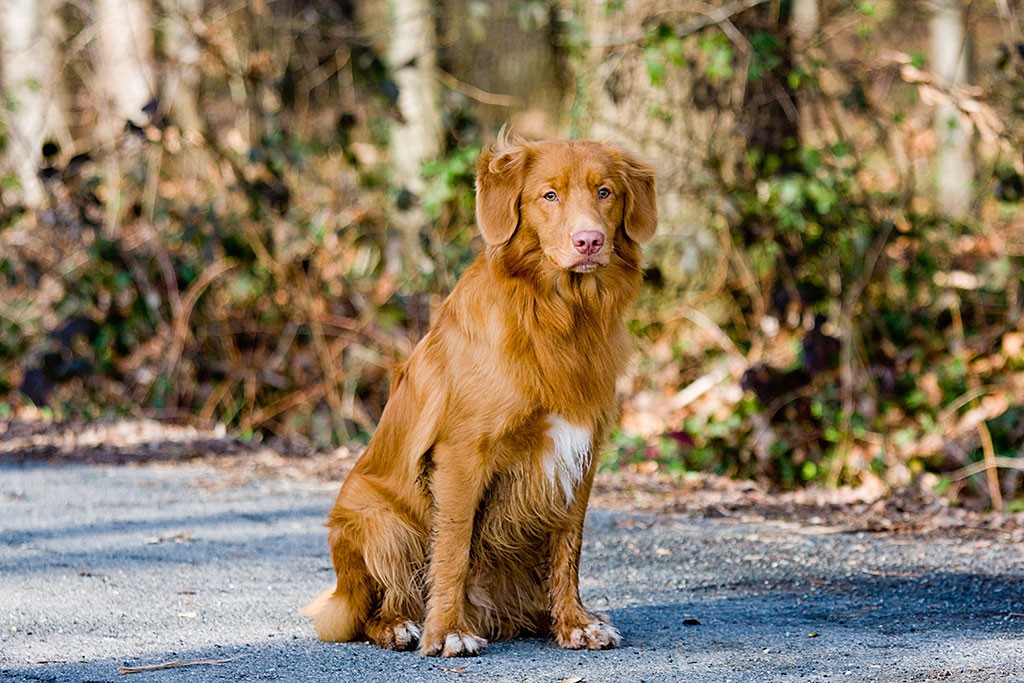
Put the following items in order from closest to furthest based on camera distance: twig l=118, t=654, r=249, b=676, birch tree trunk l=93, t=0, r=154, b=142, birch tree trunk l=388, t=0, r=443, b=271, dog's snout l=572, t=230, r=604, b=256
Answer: twig l=118, t=654, r=249, b=676 < dog's snout l=572, t=230, r=604, b=256 < birch tree trunk l=93, t=0, r=154, b=142 < birch tree trunk l=388, t=0, r=443, b=271

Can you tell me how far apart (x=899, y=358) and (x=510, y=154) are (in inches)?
206

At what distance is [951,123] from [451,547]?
19.1 feet

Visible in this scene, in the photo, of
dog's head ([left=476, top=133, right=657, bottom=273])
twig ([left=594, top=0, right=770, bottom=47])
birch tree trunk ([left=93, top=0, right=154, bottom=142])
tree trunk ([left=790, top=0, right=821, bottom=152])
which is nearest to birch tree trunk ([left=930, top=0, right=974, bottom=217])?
tree trunk ([left=790, top=0, right=821, bottom=152])

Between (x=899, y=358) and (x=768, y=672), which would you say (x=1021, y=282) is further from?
(x=768, y=672)

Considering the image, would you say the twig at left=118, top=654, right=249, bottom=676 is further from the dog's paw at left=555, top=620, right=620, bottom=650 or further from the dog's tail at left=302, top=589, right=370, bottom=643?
the dog's paw at left=555, top=620, right=620, bottom=650

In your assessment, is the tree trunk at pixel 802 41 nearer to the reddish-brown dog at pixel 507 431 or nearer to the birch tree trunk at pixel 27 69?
the reddish-brown dog at pixel 507 431

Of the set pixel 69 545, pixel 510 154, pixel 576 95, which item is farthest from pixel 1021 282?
pixel 69 545

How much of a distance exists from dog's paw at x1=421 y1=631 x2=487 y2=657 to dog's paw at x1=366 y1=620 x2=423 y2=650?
0.10 metres

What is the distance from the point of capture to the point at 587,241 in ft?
12.7

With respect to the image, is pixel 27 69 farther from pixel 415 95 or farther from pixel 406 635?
pixel 406 635

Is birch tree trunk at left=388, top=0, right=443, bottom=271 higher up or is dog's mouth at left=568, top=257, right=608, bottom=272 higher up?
birch tree trunk at left=388, top=0, right=443, bottom=271

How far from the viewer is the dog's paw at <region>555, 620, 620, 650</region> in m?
3.99

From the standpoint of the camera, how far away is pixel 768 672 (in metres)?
3.62

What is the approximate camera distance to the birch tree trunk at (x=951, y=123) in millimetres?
8320
